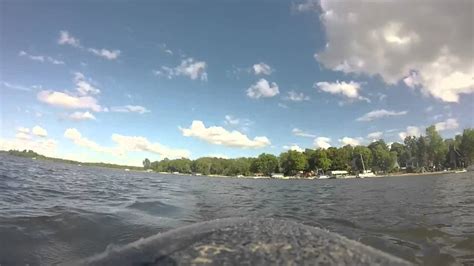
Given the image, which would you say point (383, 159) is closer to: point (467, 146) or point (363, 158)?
point (363, 158)

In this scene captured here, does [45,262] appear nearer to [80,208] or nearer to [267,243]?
[267,243]

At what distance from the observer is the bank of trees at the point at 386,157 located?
138462 mm

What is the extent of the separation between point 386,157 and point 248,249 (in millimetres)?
156638

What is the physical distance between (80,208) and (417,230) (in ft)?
34.0

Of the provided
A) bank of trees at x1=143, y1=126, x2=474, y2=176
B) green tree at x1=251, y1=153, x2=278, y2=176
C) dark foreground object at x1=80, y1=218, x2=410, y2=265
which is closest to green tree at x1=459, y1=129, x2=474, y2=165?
bank of trees at x1=143, y1=126, x2=474, y2=176

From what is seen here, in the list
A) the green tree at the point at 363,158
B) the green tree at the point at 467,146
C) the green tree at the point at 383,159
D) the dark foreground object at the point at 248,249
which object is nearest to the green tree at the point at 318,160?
the green tree at the point at 363,158

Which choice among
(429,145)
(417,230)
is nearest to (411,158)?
(429,145)

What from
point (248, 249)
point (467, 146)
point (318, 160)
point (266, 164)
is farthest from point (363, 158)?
point (248, 249)

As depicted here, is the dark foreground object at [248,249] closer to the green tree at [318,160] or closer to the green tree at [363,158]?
the green tree at [318,160]

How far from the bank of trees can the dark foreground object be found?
145 m

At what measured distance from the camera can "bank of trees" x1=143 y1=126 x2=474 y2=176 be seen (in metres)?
138

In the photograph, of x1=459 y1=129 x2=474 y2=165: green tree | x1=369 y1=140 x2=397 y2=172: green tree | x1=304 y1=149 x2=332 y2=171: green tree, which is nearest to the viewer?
x1=459 y1=129 x2=474 y2=165: green tree

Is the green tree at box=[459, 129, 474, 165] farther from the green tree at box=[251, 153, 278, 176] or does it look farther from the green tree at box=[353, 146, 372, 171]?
the green tree at box=[251, 153, 278, 176]

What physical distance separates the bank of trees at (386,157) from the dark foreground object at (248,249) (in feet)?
476
